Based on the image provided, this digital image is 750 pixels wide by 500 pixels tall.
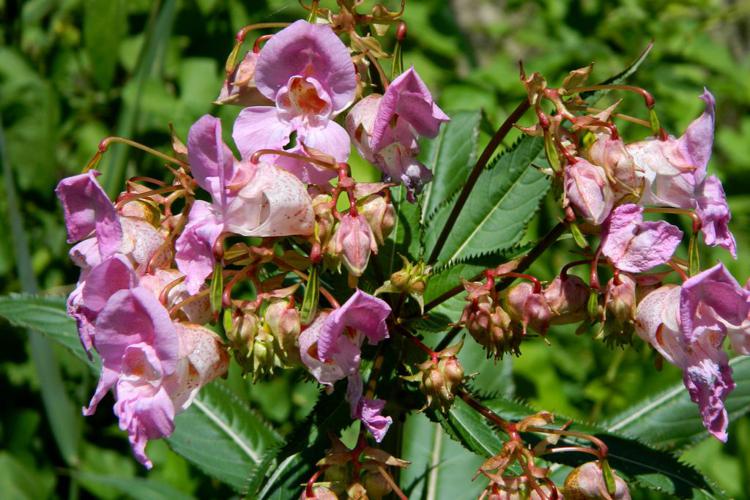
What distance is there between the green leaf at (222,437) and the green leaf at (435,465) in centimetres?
30

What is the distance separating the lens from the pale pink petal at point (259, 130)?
3.97ft

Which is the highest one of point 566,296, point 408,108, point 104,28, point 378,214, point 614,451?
point 408,108

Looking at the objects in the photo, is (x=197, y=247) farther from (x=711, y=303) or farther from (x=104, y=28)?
(x=104, y=28)

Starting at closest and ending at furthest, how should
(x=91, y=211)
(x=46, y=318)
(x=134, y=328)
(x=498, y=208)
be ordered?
(x=134, y=328)
(x=91, y=211)
(x=498, y=208)
(x=46, y=318)

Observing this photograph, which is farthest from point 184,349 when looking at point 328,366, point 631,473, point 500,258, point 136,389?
point 631,473

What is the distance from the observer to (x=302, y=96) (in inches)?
49.0

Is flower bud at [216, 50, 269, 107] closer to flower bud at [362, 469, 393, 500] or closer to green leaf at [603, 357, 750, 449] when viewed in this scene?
flower bud at [362, 469, 393, 500]

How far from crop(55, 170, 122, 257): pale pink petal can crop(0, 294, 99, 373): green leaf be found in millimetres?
600

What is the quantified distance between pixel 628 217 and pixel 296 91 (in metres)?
0.45

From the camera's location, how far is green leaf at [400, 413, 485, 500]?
6.36 feet

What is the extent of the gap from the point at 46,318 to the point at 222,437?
41 cm

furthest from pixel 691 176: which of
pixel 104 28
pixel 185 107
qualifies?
pixel 104 28

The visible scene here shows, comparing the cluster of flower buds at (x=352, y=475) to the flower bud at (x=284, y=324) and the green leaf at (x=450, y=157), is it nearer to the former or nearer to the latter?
the flower bud at (x=284, y=324)

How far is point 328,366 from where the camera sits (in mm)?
1150
